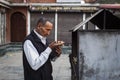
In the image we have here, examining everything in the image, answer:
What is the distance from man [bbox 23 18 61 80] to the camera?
4.39 metres

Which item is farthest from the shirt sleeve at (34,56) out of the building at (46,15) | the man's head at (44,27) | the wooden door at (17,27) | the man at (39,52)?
the wooden door at (17,27)

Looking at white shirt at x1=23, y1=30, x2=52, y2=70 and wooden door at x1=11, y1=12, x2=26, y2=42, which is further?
wooden door at x1=11, y1=12, x2=26, y2=42

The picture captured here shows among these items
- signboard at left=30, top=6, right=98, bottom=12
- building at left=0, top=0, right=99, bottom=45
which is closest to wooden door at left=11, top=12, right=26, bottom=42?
building at left=0, top=0, right=99, bottom=45

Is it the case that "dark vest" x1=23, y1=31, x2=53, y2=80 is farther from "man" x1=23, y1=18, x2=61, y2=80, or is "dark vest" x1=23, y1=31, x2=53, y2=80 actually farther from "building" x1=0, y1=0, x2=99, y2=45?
"building" x1=0, y1=0, x2=99, y2=45

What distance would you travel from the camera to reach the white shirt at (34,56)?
4363 mm

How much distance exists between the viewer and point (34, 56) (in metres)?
4.37

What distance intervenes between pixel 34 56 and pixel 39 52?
113 millimetres

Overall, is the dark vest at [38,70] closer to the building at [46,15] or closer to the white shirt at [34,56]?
the white shirt at [34,56]

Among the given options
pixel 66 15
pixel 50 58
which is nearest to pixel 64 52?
pixel 66 15

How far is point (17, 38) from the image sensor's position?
92.7ft

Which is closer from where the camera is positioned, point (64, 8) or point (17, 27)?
point (64, 8)

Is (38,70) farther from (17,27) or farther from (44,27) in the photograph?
(17,27)

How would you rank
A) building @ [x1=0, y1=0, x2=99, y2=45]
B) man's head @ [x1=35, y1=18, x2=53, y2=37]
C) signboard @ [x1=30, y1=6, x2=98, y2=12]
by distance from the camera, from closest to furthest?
man's head @ [x1=35, y1=18, x2=53, y2=37] → signboard @ [x1=30, y1=6, x2=98, y2=12] → building @ [x1=0, y1=0, x2=99, y2=45]

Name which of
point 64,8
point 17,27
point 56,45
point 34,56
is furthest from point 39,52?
point 17,27
